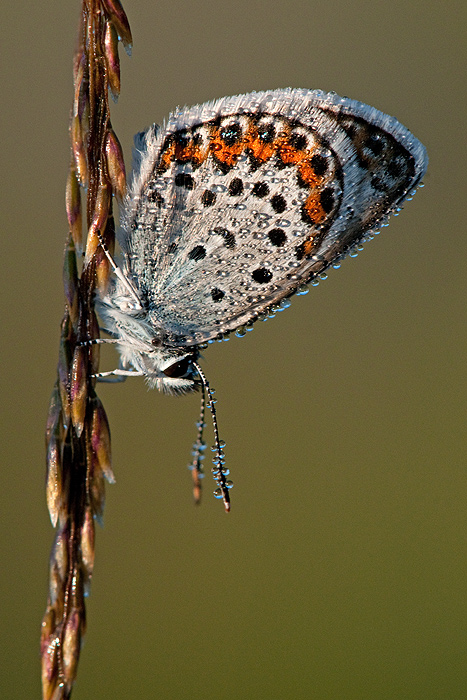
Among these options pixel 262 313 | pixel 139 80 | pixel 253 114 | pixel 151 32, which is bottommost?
pixel 262 313

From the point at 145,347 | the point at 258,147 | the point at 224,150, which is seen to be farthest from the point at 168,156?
the point at 145,347

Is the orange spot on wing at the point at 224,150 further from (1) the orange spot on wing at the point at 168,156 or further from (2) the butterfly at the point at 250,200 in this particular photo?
(1) the orange spot on wing at the point at 168,156

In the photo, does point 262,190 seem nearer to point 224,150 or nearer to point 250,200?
point 250,200

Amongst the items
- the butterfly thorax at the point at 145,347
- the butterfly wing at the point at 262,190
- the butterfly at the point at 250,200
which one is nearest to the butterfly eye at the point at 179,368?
the butterfly thorax at the point at 145,347

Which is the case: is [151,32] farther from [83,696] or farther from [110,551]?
[83,696]

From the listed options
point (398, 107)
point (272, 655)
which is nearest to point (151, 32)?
point (398, 107)

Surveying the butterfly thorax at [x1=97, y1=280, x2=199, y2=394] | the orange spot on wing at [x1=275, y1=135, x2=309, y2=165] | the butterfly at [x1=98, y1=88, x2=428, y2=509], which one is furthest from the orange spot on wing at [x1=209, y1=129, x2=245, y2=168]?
the butterfly thorax at [x1=97, y1=280, x2=199, y2=394]
